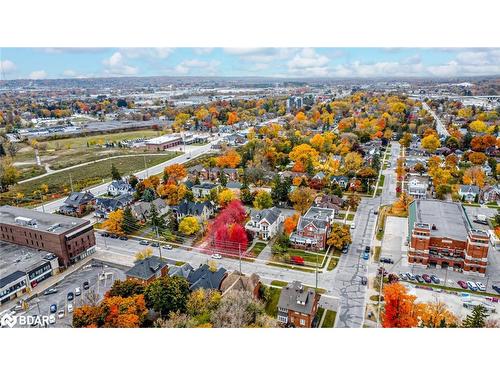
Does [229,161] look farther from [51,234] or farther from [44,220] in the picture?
[51,234]

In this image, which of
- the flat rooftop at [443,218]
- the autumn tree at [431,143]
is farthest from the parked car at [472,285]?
the autumn tree at [431,143]

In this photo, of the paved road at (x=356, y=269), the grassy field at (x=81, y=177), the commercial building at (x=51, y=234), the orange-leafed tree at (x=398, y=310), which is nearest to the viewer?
the orange-leafed tree at (x=398, y=310)

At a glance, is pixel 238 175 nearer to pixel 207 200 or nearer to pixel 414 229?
pixel 207 200

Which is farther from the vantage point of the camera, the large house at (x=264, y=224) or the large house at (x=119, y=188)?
the large house at (x=119, y=188)

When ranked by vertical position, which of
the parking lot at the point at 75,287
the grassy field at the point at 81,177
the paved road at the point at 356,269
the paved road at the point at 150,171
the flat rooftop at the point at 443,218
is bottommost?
the parking lot at the point at 75,287

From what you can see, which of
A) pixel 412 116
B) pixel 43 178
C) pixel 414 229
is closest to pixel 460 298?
pixel 414 229

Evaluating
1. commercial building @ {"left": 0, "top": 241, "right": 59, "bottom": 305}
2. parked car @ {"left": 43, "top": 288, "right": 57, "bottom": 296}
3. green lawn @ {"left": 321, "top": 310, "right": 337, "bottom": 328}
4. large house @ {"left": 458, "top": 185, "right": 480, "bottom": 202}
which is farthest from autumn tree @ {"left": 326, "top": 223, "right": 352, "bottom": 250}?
commercial building @ {"left": 0, "top": 241, "right": 59, "bottom": 305}

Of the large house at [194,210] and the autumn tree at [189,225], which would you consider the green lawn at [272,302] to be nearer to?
the autumn tree at [189,225]
